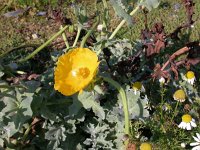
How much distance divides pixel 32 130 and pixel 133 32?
1.73m

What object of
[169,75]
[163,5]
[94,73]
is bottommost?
[94,73]

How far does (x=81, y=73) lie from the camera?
1.96 metres

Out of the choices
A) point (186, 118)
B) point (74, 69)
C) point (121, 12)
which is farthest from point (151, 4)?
point (186, 118)

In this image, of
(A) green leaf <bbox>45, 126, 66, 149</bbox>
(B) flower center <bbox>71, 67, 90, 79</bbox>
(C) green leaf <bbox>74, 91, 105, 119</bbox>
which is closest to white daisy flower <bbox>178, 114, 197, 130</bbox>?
(C) green leaf <bbox>74, 91, 105, 119</bbox>

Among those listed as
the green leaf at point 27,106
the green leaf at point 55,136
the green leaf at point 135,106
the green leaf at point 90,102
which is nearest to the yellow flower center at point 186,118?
the green leaf at point 135,106

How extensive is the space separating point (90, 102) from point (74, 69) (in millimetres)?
300

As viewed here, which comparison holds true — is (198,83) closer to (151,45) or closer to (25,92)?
(151,45)

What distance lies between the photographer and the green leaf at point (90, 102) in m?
2.25

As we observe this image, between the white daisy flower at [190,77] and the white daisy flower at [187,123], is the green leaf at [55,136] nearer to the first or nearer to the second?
the white daisy flower at [187,123]

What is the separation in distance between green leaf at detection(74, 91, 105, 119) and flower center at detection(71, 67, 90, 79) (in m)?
0.26

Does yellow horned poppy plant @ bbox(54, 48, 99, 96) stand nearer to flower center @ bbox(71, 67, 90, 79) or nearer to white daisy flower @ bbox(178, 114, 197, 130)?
flower center @ bbox(71, 67, 90, 79)

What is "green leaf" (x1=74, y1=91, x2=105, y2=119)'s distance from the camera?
2.25 metres

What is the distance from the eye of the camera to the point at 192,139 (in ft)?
8.32

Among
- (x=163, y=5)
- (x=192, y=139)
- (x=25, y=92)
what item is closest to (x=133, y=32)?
(x=163, y=5)
